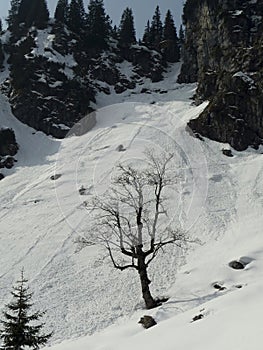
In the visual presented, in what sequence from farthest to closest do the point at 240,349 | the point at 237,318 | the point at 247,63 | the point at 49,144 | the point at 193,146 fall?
the point at 49,144, the point at 247,63, the point at 193,146, the point at 237,318, the point at 240,349

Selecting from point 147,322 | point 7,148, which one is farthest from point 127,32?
point 147,322

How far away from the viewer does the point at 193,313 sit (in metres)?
15.7

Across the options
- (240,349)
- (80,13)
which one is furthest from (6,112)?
(240,349)

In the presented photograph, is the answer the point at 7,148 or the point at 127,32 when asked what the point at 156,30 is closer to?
the point at 127,32

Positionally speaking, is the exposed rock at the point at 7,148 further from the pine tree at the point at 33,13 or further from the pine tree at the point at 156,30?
the pine tree at the point at 156,30

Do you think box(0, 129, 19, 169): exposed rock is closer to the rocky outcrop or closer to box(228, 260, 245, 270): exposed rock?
the rocky outcrop

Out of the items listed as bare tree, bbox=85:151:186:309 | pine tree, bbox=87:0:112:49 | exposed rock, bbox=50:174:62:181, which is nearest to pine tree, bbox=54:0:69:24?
pine tree, bbox=87:0:112:49

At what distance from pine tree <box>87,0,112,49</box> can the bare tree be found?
2018 inches

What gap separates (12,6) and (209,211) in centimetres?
8547

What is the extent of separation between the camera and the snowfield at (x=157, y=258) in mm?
14453

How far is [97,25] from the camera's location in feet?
292

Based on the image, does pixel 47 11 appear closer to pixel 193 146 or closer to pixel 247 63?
pixel 247 63

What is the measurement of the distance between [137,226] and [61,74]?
52314 millimetres

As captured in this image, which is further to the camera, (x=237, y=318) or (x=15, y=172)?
(x=15, y=172)
